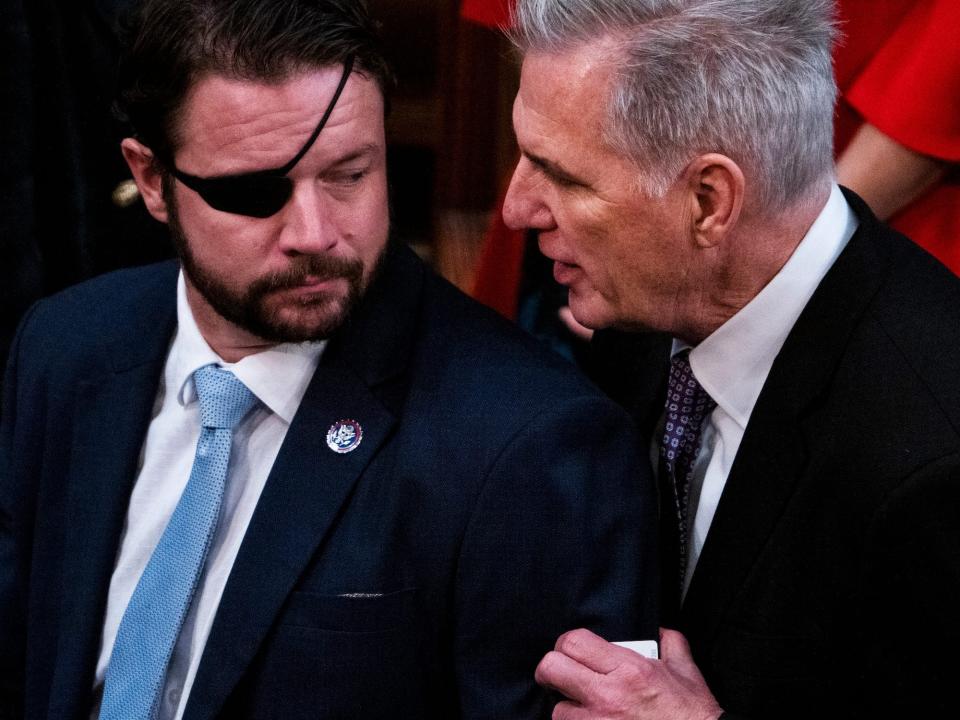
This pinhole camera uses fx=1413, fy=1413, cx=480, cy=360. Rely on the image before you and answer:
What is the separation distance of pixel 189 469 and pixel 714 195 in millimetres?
797

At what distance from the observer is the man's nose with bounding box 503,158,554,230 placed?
1828 millimetres

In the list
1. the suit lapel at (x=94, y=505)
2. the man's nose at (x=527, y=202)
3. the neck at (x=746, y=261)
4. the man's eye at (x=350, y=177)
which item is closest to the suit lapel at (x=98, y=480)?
the suit lapel at (x=94, y=505)

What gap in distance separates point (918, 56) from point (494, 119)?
4.34 feet

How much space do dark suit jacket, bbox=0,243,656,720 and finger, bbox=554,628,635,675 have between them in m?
0.03

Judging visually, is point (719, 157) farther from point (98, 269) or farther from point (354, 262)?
point (98, 269)

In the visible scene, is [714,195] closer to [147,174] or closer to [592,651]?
[592,651]

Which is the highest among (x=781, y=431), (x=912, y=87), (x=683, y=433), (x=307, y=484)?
(x=912, y=87)

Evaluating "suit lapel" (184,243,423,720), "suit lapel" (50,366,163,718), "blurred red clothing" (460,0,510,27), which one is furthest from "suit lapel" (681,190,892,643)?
"blurred red clothing" (460,0,510,27)

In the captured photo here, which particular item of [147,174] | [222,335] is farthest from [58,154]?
[222,335]

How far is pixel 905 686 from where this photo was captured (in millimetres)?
1619

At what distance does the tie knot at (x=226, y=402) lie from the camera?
1860 mm

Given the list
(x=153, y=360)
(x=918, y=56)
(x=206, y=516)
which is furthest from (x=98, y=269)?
(x=918, y=56)

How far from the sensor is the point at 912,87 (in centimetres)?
201

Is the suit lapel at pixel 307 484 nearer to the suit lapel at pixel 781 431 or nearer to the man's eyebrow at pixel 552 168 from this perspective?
the man's eyebrow at pixel 552 168
